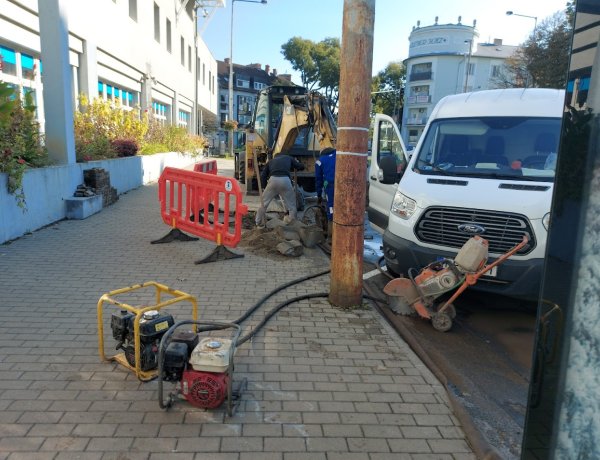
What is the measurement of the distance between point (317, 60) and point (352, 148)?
57281mm

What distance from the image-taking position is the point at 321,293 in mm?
5523

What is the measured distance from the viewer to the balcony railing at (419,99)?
6788 cm

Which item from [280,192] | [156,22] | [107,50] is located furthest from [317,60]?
[280,192]

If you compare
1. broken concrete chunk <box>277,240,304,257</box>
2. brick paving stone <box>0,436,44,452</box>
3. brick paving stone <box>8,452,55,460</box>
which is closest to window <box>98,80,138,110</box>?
broken concrete chunk <box>277,240,304,257</box>

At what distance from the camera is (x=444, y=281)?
14.9 ft

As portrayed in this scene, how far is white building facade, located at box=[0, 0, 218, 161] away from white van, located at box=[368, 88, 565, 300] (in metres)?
7.52

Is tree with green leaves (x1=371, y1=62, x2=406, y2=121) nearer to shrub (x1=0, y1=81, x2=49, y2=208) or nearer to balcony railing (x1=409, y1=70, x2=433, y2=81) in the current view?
balcony railing (x1=409, y1=70, x2=433, y2=81)

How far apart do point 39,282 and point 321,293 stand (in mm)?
3513

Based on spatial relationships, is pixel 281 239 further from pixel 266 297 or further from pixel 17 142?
pixel 17 142

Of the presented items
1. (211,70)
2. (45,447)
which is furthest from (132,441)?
(211,70)

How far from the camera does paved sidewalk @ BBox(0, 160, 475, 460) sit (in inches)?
109

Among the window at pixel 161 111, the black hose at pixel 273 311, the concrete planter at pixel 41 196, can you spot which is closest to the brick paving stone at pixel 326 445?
the black hose at pixel 273 311

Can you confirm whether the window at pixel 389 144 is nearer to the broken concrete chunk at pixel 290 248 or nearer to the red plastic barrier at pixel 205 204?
the broken concrete chunk at pixel 290 248

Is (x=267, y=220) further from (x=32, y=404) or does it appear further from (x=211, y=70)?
(x=211, y=70)
